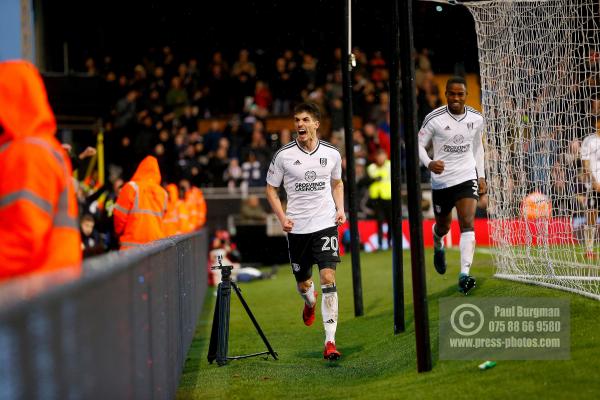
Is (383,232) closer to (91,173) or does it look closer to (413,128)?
(91,173)

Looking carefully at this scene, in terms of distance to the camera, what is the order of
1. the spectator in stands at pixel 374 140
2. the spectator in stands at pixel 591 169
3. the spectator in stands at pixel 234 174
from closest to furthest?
the spectator in stands at pixel 591 169
the spectator in stands at pixel 374 140
the spectator in stands at pixel 234 174

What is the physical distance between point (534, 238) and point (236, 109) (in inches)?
738

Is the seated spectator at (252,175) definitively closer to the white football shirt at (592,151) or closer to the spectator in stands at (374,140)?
the spectator in stands at (374,140)

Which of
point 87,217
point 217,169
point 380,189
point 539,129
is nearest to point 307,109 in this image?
point 539,129

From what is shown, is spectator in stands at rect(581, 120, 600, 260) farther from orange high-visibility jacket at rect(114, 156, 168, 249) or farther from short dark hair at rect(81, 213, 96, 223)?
short dark hair at rect(81, 213, 96, 223)

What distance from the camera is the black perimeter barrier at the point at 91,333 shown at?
3.07 metres

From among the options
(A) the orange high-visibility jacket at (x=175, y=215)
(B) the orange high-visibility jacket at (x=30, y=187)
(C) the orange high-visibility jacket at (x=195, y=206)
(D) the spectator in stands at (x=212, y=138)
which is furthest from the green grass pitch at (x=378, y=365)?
(D) the spectator in stands at (x=212, y=138)

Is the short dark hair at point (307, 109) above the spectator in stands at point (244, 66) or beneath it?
beneath

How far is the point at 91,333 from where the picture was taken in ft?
13.5

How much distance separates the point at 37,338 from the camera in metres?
3.26

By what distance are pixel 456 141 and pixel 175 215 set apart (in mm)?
8889

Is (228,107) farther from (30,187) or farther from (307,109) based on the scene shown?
(30,187)

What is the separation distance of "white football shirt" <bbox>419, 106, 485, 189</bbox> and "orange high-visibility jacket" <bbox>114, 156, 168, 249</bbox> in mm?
3228

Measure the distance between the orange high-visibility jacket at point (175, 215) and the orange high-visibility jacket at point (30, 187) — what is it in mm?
13494
